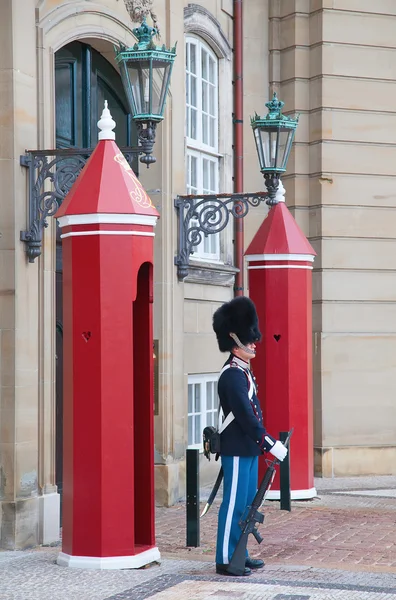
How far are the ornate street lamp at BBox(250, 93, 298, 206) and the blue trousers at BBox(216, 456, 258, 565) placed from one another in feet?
11.0

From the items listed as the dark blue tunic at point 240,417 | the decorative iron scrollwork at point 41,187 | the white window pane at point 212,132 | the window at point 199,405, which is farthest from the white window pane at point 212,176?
the dark blue tunic at point 240,417

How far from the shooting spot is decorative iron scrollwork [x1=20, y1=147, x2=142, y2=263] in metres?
8.45

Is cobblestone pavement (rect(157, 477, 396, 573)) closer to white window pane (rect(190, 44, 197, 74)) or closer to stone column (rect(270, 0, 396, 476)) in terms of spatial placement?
stone column (rect(270, 0, 396, 476))

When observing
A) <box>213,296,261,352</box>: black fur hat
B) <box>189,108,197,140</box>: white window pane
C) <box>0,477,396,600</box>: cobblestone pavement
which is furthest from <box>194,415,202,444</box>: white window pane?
<box>213,296,261,352</box>: black fur hat

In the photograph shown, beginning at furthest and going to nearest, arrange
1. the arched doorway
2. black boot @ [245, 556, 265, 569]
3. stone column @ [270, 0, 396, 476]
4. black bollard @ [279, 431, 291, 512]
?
stone column @ [270, 0, 396, 476] → black bollard @ [279, 431, 291, 512] → the arched doorway → black boot @ [245, 556, 265, 569]

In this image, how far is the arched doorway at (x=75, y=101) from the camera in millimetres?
9688

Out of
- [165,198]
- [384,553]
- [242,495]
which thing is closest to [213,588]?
[242,495]

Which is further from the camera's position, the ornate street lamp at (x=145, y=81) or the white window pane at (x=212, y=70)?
the white window pane at (x=212, y=70)

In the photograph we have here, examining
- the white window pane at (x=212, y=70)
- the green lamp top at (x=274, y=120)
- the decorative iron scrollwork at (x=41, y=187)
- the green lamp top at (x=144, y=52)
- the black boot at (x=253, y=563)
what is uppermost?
the white window pane at (x=212, y=70)

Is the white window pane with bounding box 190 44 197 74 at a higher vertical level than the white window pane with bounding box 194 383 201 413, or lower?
Result: higher

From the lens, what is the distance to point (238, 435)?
756cm

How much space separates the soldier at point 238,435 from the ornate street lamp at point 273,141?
109 inches

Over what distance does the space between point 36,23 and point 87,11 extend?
0.95 metres

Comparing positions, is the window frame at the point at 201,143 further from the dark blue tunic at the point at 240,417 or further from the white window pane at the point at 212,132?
the dark blue tunic at the point at 240,417
